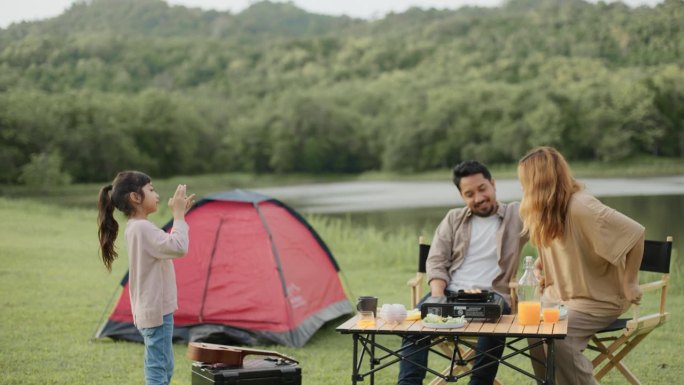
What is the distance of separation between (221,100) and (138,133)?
7.67 m

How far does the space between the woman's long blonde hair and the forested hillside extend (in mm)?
9253

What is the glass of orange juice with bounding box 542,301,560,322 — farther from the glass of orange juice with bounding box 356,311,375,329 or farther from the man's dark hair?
the man's dark hair

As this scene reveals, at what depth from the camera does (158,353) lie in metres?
3.15

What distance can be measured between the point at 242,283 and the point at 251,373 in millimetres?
1845

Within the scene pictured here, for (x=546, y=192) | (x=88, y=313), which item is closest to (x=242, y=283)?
(x=88, y=313)

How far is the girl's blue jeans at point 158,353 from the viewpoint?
312 cm

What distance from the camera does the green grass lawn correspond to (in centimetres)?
425

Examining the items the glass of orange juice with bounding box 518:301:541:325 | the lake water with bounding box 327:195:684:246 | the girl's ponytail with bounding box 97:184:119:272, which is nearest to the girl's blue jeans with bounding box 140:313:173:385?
the girl's ponytail with bounding box 97:184:119:272

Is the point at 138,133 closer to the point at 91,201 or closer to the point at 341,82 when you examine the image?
the point at 91,201

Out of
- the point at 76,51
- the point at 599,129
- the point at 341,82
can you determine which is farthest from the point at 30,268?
the point at 341,82

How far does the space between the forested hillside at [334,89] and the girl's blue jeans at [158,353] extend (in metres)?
8.72

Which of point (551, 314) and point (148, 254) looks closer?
point (551, 314)

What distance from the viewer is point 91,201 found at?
1441cm

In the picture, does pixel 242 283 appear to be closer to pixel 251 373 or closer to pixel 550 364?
pixel 251 373
